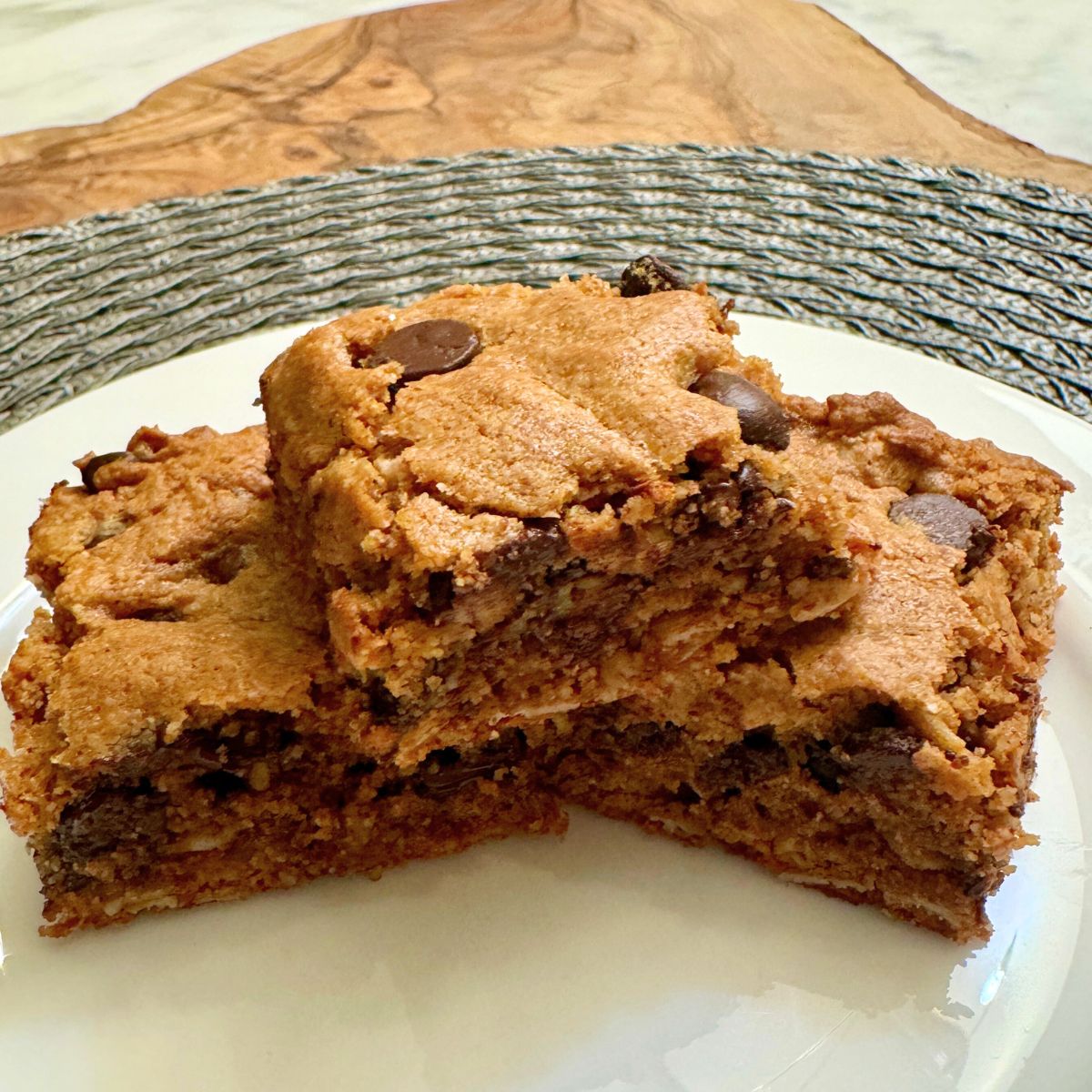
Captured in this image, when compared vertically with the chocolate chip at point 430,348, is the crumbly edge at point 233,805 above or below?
below

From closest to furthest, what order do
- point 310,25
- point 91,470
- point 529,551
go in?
point 529,551 → point 91,470 → point 310,25

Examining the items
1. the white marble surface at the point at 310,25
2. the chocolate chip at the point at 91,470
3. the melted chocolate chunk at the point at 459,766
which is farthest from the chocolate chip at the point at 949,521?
the white marble surface at the point at 310,25

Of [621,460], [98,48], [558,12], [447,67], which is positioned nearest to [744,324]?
[621,460]

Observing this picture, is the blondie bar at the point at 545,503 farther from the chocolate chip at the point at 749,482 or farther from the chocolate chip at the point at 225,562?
the chocolate chip at the point at 225,562

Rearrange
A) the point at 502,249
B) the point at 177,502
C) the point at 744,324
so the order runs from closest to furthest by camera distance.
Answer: the point at 177,502, the point at 744,324, the point at 502,249

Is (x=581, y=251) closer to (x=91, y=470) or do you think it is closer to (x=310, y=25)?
(x=91, y=470)

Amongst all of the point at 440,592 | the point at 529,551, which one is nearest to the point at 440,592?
the point at 440,592

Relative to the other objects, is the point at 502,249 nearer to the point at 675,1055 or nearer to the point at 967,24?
the point at 675,1055
